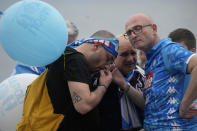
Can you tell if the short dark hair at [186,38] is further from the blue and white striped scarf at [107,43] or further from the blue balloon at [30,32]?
the blue balloon at [30,32]

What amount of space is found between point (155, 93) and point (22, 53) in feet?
2.90

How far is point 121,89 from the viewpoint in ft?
6.66

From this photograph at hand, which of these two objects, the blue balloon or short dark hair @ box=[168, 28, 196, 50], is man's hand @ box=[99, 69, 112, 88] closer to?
the blue balloon

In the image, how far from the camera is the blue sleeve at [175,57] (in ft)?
4.93

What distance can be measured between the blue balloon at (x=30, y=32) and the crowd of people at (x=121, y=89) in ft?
0.66

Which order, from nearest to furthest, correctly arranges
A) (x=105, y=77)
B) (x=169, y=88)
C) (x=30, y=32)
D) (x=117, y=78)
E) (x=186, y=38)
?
(x=30, y=32)
(x=169, y=88)
(x=105, y=77)
(x=117, y=78)
(x=186, y=38)

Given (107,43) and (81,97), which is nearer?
(81,97)

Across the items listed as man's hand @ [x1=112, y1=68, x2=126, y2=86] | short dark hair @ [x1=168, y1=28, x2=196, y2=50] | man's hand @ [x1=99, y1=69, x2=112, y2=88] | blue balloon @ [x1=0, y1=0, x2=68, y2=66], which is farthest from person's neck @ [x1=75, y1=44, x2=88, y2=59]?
short dark hair @ [x1=168, y1=28, x2=196, y2=50]

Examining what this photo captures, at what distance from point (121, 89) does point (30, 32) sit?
3.19 ft

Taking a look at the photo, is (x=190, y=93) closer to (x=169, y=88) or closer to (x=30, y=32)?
(x=169, y=88)

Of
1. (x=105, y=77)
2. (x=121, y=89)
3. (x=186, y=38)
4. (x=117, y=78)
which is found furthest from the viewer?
(x=186, y=38)

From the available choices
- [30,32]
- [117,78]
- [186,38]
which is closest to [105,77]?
[117,78]

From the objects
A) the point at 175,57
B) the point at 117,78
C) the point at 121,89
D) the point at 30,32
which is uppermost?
the point at 30,32

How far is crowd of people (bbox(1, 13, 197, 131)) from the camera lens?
149 centimetres
